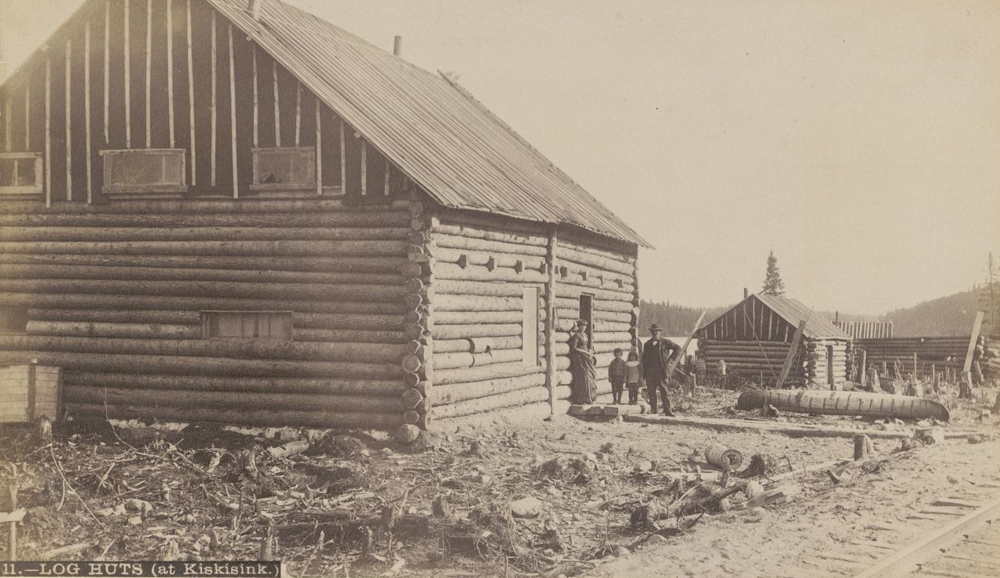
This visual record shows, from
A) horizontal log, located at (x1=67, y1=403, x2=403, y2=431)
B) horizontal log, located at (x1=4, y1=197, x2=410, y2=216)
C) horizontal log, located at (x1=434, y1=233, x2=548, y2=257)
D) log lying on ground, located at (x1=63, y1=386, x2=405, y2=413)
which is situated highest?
horizontal log, located at (x1=4, y1=197, x2=410, y2=216)

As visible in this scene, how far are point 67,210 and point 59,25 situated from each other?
2.88 metres

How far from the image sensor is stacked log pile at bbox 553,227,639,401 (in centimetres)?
1784

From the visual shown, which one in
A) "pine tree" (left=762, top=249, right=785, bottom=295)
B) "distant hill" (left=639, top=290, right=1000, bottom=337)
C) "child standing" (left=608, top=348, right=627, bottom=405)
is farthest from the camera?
"pine tree" (left=762, top=249, right=785, bottom=295)

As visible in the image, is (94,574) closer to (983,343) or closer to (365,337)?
(365,337)

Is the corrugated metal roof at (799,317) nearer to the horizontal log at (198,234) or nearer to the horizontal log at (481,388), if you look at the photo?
the horizontal log at (481,388)

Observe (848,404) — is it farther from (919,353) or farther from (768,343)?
(919,353)

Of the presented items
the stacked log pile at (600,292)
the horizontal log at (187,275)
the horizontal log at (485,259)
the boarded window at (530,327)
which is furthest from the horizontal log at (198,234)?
the stacked log pile at (600,292)

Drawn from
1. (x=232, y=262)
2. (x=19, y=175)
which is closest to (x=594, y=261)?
(x=232, y=262)

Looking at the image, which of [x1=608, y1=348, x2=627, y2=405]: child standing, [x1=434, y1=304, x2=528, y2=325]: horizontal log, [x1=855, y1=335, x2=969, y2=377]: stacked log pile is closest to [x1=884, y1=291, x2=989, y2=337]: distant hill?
[x1=855, y1=335, x2=969, y2=377]: stacked log pile

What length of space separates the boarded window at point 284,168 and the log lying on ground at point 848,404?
12262 mm

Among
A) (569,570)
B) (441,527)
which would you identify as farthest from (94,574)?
(569,570)

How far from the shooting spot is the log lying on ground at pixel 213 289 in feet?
43.1

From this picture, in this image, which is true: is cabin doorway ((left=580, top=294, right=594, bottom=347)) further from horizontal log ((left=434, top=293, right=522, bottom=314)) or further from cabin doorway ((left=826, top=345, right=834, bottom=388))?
cabin doorway ((left=826, top=345, right=834, bottom=388))

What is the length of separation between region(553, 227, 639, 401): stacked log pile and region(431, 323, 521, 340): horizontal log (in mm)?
1886
